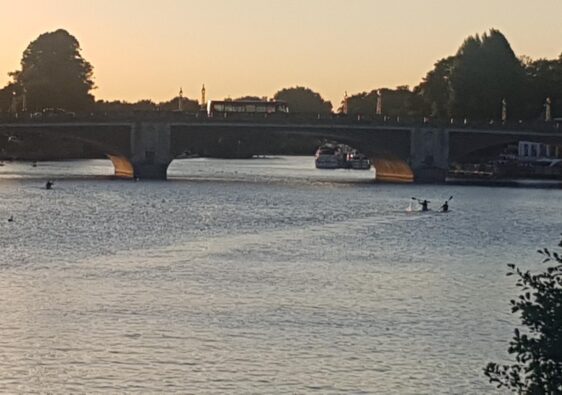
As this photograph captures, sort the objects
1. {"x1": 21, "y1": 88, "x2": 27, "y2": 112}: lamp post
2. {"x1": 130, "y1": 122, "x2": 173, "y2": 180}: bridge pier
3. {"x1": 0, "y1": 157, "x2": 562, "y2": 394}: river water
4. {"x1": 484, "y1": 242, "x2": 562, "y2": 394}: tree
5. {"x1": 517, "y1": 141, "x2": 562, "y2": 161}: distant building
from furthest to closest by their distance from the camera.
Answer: {"x1": 517, "y1": 141, "x2": 562, "y2": 161}: distant building
{"x1": 21, "y1": 88, "x2": 27, "y2": 112}: lamp post
{"x1": 130, "y1": 122, "x2": 173, "y2": 180}: bridge pier
{"x1": 0, "y1": 157, "x2": 562, "y2": 394}: river water
{"x1": 484, "y1": 242, "x2": 562, "y2": 394}: tree

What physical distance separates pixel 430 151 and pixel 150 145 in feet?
79.7

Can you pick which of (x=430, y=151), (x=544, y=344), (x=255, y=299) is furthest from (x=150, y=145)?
(x=544, y=344)

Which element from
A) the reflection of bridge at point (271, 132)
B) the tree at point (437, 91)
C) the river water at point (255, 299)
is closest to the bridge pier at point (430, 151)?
the reflection of bridge at point (271, 132)

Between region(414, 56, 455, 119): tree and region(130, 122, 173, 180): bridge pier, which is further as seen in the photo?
region(414, 56, 455, 119): tree

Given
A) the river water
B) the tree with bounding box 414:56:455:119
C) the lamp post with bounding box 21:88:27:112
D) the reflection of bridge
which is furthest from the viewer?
the lamp post with bounding box 21:88:27:112

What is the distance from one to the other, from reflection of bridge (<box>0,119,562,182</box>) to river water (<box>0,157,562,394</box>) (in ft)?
145

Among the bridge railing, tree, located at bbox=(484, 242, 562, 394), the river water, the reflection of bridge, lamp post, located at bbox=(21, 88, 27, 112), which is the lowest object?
the river water

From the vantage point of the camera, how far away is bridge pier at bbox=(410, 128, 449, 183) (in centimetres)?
13362

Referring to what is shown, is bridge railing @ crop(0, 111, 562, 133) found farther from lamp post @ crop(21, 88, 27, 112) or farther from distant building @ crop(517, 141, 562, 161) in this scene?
distant building @ crop(517, 141, 562, 161)

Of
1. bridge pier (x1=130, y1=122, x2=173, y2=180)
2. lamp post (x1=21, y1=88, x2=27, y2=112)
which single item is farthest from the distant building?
bridge pier (x1=130, y1=122, x2=173, y2=180)

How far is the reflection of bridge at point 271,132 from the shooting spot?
13025cm

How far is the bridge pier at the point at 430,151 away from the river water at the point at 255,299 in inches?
1843

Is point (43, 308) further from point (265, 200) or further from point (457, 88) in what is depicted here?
point (457, 88)

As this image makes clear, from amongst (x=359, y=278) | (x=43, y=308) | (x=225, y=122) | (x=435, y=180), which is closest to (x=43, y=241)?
(x=359, y=278)
